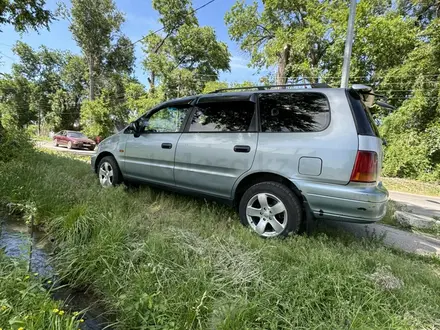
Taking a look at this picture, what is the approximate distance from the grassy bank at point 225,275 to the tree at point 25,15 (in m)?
4.84

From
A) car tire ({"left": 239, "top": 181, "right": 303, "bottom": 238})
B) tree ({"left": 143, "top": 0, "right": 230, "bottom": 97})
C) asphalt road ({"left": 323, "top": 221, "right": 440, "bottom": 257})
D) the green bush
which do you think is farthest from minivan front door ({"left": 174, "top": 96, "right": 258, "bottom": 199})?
tree ({"left": 143, "top": 0, "right": 230, "bottom": 97})

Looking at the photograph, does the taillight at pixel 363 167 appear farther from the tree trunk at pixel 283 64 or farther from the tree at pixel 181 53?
the tree at pixel 181 53

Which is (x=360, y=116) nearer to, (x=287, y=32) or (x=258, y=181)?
(x=258, y=181)

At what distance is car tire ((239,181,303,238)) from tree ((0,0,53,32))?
614 centimetres

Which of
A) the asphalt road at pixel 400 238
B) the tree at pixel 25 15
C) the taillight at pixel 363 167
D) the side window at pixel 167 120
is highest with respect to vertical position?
the tree at pixel 25 15

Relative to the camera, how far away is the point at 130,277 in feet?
6.35

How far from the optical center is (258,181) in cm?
294

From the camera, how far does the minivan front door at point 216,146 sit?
3.00 m

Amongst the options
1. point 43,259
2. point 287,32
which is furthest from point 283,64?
point 43,259

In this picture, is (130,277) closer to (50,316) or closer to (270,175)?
(50,316)

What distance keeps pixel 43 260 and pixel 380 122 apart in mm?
15623

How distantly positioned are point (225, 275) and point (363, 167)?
161 centimetres

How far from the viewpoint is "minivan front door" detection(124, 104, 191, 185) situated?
3.63m

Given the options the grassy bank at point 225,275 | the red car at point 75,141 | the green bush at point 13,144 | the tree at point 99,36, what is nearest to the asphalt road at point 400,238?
the grassy bank at point 225,275
